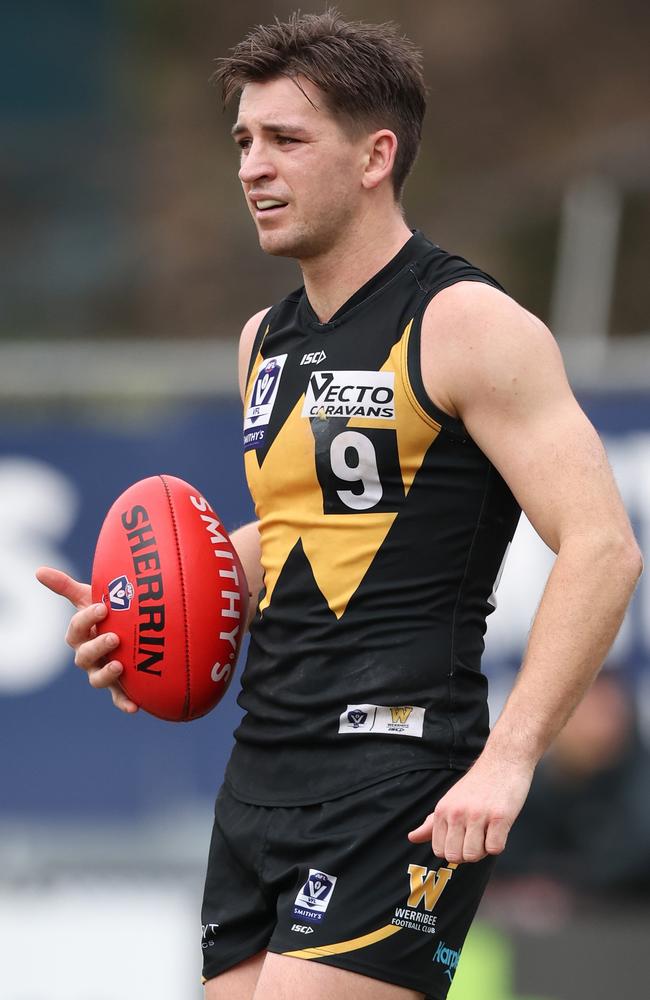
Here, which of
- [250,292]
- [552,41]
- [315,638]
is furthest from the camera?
[552,41]

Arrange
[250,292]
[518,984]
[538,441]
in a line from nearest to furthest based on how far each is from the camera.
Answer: [538,441]
[518,984]
[250,292]

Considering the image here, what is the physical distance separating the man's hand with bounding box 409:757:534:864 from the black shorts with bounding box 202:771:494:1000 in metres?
0.20

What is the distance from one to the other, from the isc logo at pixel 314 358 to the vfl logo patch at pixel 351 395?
3 centimetres

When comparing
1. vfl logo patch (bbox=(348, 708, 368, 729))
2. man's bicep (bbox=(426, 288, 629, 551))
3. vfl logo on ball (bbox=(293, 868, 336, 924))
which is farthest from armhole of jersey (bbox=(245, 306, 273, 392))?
vfl logo on ball (bbox=(293, 868, 336, 924))

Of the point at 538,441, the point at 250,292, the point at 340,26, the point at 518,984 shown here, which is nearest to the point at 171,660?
the point at 538,441

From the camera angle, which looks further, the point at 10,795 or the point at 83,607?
the point at 10,795

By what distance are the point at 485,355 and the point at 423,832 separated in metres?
0.91

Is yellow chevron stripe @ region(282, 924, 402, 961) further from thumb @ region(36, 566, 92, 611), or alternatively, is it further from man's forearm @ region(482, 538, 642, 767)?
thumb @ region(36, 566, 92, 611)

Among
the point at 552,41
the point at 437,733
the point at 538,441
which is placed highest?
the point at 552,41

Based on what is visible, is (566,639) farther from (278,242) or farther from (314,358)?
(278,242)

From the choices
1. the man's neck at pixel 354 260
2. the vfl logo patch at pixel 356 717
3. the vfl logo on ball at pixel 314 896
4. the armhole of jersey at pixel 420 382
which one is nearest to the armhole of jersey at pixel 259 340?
the man's neck at pixel 354 260

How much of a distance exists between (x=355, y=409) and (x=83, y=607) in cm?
84

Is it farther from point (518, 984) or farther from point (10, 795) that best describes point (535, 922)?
point (10, 795)

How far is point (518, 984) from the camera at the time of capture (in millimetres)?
5711
